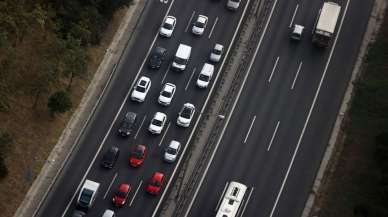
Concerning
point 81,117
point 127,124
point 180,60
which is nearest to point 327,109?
point 180,60

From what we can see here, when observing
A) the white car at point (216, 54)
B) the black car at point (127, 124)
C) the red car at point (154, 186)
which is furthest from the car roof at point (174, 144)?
the white car at point (216, 54)

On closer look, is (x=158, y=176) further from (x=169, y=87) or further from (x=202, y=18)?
(x=202, y=18)

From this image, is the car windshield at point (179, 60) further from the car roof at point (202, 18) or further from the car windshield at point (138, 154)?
Result: the car windshield at point (138, 154)

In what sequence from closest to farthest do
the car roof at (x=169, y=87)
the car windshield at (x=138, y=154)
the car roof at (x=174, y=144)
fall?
the car windshield at (x=138, y=154)
the car roof at (x=174, y=144)
the car roof at (x=169, y=87)

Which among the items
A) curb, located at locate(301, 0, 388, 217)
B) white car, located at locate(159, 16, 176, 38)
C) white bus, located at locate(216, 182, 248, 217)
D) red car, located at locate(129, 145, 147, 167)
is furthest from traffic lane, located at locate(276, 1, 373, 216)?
white car, located at locate(159, 16, 176, 38)

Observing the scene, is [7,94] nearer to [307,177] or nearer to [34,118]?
[34,118]

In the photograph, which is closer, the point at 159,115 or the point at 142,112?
the point at 159,115

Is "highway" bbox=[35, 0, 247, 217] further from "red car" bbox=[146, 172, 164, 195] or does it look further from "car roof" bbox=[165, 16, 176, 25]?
"car roof" bbox=[165, 16, 176, 25]
